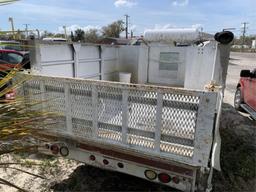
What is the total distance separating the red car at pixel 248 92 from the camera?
5.61m

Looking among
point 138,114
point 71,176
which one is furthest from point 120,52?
point 138,114

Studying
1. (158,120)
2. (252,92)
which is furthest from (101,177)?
(252,92)

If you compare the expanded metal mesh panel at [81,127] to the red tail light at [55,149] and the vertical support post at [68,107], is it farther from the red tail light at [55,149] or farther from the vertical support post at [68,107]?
the red tail light at [55,149]

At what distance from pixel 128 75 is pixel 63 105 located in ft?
11.2

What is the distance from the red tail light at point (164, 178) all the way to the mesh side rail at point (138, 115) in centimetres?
27

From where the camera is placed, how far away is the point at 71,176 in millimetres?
3377

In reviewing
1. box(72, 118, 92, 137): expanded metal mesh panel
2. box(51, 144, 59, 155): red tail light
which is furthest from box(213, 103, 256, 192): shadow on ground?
box(51, 144, 59, 155): red tail light

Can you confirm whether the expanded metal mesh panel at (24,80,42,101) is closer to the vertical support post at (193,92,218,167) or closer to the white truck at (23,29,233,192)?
the white truck at (23,29,233,192)

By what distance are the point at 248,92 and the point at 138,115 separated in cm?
493

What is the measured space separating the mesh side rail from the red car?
149 inches

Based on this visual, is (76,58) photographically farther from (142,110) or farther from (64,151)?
(142,110)

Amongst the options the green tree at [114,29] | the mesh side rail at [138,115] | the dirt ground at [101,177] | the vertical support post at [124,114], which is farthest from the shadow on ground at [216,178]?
the green tree at [114,29]

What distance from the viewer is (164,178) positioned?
7.64 feet

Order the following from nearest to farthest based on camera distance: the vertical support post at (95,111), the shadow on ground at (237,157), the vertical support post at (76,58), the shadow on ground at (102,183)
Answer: the vertical support post at (95,111) < the shadow on ground at (102,183) < the shadow on ground at (237,157) < the vertical support post at (76,58)
